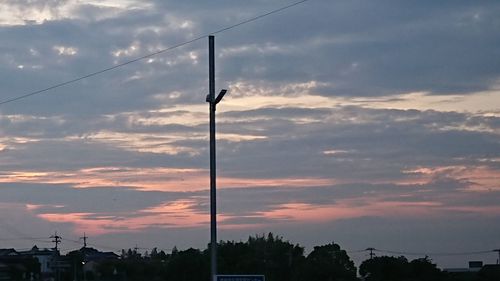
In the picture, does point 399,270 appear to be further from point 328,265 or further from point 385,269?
point 328,265

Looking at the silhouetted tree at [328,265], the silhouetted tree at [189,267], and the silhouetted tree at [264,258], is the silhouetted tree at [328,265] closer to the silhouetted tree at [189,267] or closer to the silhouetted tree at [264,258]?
the silhouetted tree at [264,258]

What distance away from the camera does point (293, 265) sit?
306 ft

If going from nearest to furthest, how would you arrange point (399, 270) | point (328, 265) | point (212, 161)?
point (212, 161), point (399, 270), point (328, 265)

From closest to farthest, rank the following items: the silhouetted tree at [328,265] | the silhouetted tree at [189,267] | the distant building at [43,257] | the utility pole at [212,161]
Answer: the utility pole at [212,161], the silhouetted tree at [328,265], the silhouetted tree at [189,267], the distant building at [43,257]

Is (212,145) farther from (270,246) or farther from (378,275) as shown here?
(270,246)

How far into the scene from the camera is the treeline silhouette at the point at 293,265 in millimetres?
78062

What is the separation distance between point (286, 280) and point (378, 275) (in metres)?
11.4

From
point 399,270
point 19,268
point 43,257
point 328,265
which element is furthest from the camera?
point 43,257

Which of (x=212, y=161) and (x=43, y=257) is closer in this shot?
(x=212, y=161)

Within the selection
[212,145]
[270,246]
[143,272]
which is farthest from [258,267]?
[212,145]

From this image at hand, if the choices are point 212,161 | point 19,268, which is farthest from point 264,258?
point 212,161

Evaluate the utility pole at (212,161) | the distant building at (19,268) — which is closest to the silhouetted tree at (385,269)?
the utility pole at (212,161)

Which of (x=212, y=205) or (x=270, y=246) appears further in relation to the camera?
(x=270, y=246)

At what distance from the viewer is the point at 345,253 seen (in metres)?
98.6
